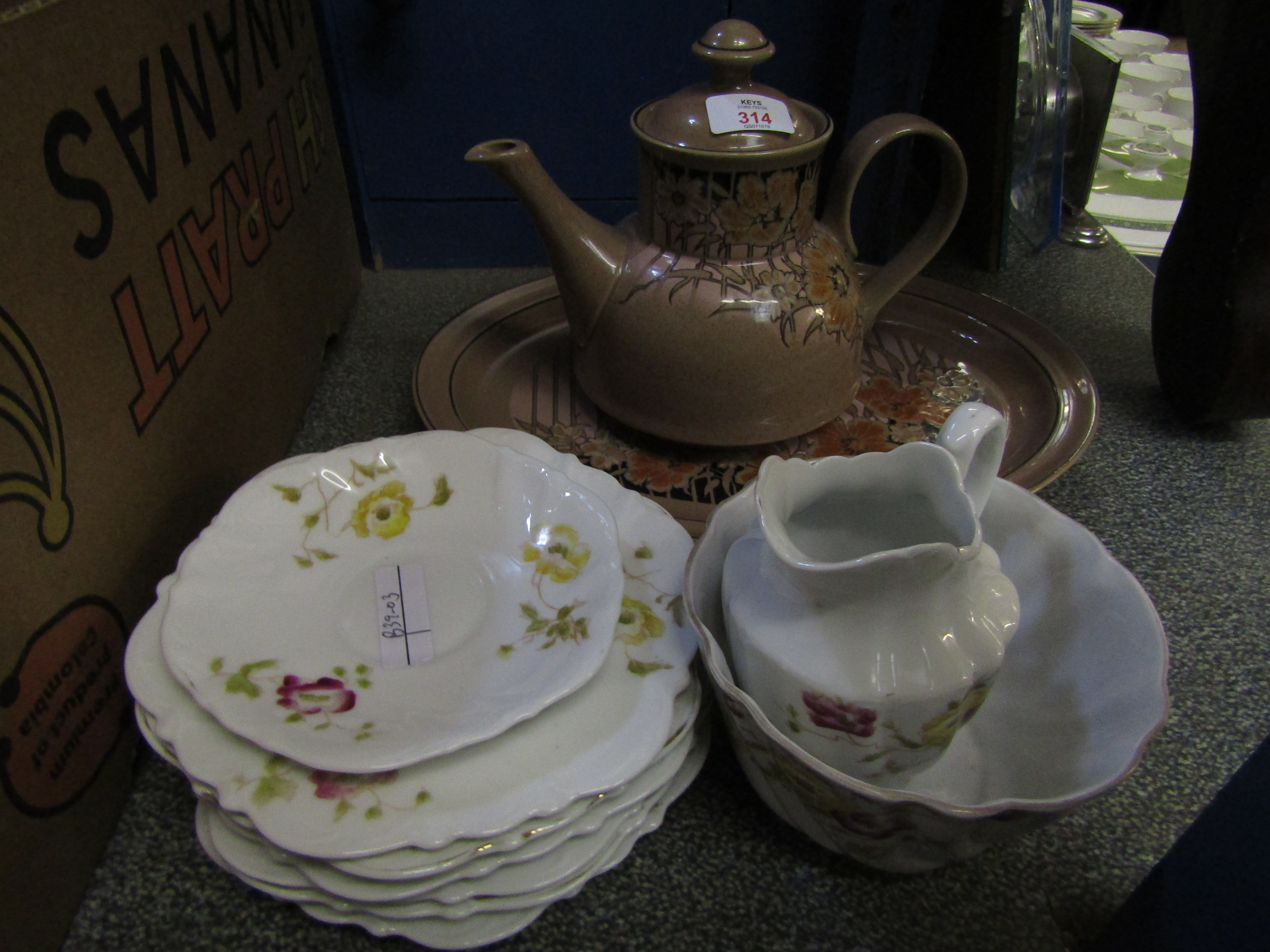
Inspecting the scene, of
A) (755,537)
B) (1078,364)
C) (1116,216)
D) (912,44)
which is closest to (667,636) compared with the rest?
(755,537)

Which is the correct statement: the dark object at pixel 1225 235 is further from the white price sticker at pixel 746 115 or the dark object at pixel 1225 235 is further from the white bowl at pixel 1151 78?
the white bowl at pixel 1151 78

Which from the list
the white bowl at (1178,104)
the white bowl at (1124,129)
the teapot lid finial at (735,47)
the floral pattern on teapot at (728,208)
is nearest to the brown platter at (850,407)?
the floral pattern on teapot at (728,208)

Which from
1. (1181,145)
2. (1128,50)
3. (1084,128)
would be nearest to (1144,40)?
(1128,50)

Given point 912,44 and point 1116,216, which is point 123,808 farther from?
point 1116,216

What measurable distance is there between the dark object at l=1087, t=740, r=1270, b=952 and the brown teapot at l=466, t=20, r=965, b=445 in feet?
1.02

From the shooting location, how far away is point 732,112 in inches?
19.6

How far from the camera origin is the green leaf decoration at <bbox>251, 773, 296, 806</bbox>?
339 mm

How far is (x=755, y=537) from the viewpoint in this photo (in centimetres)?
40

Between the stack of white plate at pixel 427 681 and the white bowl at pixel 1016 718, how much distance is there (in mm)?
40

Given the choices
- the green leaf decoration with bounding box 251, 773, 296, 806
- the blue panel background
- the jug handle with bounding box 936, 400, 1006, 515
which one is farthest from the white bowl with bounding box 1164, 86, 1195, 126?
the green leaf decoration with bounding box 251, 773, 296, 806

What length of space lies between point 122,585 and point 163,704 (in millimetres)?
86

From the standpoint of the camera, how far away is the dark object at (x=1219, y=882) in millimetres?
281

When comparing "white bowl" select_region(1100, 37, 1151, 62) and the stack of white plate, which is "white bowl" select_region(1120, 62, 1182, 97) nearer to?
"white bowl" select_region(1100, 37, 1151, 62)

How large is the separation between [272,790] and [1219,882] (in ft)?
1.14
